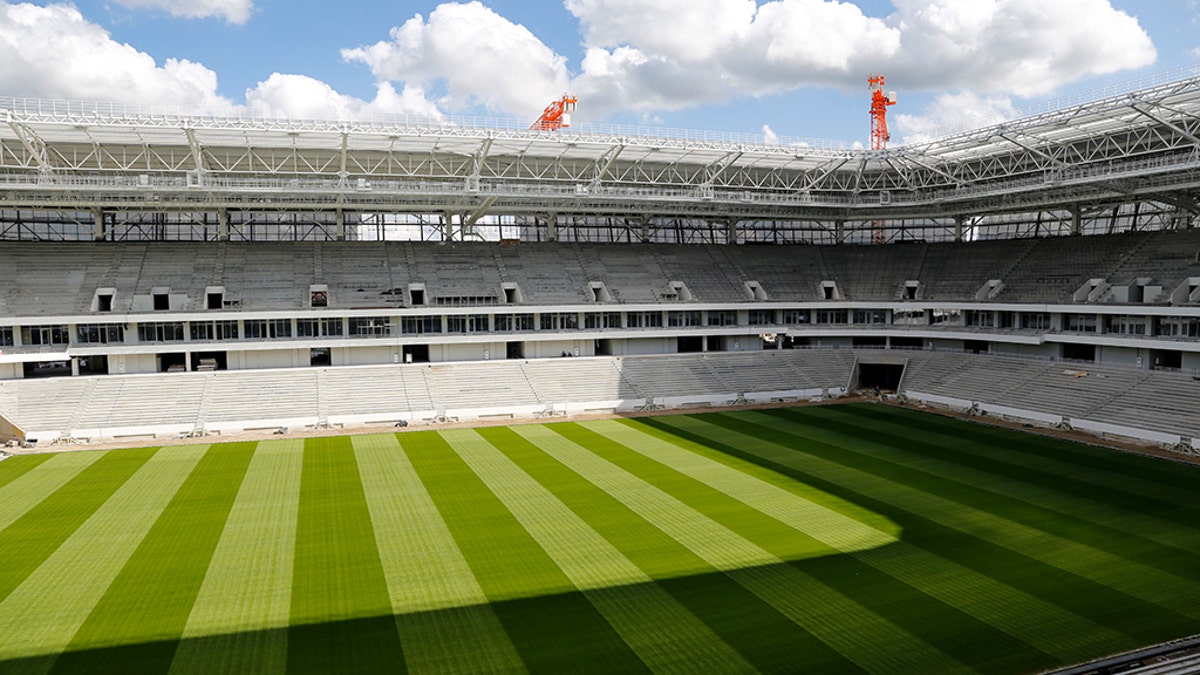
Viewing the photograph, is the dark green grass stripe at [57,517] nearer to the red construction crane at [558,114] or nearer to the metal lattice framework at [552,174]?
the metal lattice framework at [552,174]

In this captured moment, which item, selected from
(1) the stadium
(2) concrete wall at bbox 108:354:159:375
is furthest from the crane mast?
(2) concrete wall at bbox 108:354:159:375

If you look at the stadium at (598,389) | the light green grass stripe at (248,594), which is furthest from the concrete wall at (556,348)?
the light green grass stripe at (248,594)

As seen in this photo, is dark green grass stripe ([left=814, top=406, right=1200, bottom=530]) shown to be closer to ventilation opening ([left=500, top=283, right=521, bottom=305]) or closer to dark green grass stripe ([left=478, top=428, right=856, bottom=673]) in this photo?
dark green grass stripe ([left=478, top=428, right=856, bottom=673])

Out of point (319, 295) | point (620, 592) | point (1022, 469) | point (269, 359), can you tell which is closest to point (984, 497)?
point (1022, 469)

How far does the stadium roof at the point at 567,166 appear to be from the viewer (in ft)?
123

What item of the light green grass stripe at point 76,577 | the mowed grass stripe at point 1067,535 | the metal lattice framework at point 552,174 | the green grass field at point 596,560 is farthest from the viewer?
the metal lattice framework at point 552,174

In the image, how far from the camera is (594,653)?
15.5m

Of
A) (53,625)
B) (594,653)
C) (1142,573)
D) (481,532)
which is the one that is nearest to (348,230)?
(481,532)

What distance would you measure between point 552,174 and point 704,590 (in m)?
35.8

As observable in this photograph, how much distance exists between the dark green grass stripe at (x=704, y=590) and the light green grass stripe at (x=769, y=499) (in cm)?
404

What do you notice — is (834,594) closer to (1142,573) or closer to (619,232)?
(1142,573)

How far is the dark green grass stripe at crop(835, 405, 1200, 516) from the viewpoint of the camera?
24.6m

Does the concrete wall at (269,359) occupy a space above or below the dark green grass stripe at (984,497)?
above

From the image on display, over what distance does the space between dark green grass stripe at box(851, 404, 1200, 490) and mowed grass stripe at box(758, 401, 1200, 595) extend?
5.30 m
